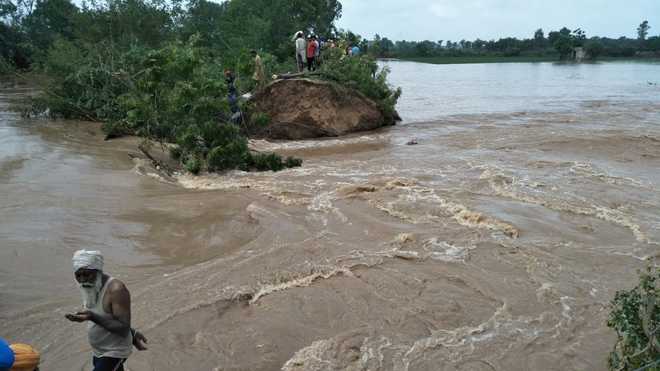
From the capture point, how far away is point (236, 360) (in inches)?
174

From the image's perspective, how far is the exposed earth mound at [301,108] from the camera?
16562 mm

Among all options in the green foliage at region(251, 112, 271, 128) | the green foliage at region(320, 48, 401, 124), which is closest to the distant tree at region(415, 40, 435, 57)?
the green foliage at region(320, 48, 401, 124)

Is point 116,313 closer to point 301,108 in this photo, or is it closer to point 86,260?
point 86,260

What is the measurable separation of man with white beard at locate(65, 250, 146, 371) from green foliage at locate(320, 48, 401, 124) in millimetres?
14421

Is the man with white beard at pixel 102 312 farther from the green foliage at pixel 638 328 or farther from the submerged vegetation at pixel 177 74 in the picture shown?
the submerged vegetation at pixel 177 74

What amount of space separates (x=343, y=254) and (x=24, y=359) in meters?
3.97

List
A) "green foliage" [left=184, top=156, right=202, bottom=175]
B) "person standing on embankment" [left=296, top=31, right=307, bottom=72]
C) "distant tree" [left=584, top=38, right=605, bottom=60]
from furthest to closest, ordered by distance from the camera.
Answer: "distant tree" [left=584, top=38, right=605, bottom=60]
"person standing on embankment" [left=296, top=31, right=307, bottom=72]
"green foliage" [left=184, top=156, right=202, bottom=175]

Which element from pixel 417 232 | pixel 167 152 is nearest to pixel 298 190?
pixel 417 232

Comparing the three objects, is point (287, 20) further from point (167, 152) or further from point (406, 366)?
point (406, 366)

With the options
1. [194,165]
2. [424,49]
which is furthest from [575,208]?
[424,49]

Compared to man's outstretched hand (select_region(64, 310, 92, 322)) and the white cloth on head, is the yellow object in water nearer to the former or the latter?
man's outstretched hand (select_region(64, 310, 92, 322))

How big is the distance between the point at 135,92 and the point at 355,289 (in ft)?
31.4

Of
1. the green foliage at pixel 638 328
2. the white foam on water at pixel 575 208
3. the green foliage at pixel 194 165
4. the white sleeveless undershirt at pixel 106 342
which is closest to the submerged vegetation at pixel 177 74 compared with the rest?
the green foliage at pixel 194 165

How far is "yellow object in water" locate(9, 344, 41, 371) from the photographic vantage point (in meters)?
3.04
